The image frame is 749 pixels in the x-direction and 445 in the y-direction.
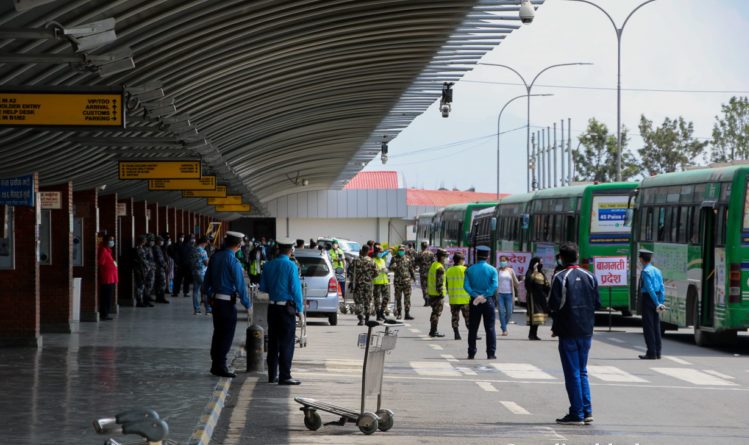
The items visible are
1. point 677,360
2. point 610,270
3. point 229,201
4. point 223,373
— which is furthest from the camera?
point 229,201

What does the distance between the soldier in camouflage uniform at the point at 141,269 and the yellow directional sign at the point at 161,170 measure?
36.0ft

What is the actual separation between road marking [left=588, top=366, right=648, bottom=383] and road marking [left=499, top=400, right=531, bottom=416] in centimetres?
321

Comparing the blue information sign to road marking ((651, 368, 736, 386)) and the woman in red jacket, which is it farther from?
road marking ((651, 368, 736, 386))

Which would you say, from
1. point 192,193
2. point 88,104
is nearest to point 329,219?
point 192,193

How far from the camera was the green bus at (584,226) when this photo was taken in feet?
104

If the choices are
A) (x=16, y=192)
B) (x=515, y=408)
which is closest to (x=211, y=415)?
(x=515, y=408)

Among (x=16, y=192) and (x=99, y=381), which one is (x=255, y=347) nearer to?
(x=99, y=381)

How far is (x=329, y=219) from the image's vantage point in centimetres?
9800

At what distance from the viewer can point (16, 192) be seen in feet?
72.3

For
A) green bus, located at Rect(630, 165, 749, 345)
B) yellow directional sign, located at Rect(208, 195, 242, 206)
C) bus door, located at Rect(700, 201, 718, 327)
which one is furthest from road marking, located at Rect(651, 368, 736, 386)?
yellow directional sign, located at Rect(208, 195, 242, 206)

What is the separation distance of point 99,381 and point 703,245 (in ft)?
38.2

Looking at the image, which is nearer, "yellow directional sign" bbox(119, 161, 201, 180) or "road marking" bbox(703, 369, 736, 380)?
"road marking" bbox(703, 369, 736, 380)

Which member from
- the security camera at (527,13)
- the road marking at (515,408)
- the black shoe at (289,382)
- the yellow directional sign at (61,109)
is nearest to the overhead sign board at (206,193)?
the security camera at (527,13)

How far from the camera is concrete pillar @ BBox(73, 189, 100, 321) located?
97.6ft
